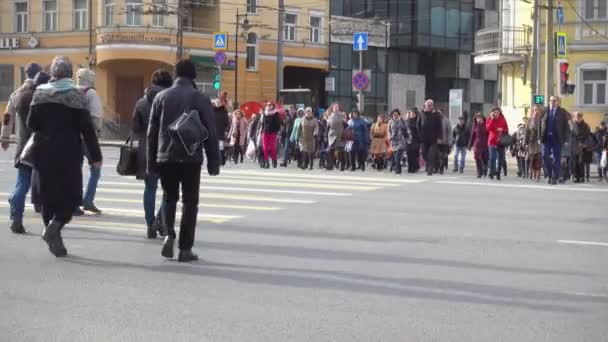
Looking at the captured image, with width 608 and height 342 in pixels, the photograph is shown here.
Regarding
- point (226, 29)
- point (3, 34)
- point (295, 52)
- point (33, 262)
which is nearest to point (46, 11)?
point (3, 34)

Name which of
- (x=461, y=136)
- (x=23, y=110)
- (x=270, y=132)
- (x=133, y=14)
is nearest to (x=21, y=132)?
(x=23, y=110)

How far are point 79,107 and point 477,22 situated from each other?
58.0m

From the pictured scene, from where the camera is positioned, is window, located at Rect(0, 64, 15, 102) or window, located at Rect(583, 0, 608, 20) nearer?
window, located at Rect(583, 0, 608, 20)

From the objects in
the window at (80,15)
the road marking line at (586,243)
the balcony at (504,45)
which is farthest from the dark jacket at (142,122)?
the window at (80,15)

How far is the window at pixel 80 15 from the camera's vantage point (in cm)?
5097

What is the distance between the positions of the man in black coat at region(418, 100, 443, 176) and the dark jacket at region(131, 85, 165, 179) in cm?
1390

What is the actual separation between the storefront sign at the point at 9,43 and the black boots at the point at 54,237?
150ft

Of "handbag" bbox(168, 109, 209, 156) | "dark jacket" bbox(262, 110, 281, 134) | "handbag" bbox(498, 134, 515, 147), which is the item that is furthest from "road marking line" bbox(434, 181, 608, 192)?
"handbag" bbox(168, 109, 209, 156)

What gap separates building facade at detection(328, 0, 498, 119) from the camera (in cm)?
5894

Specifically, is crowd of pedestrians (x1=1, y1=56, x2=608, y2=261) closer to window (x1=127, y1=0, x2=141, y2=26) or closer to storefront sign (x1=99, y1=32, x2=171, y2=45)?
storefront sign (x1=99, y1=32, x2=171, y2=45)

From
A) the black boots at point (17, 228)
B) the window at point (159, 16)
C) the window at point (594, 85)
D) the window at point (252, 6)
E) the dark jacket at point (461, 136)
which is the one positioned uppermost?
the window at point (252, 6)

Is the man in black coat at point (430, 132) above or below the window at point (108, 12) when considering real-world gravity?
below

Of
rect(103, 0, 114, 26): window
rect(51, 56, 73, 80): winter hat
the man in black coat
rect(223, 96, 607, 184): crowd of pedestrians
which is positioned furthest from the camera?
rect(103, 0, 114, 26): window

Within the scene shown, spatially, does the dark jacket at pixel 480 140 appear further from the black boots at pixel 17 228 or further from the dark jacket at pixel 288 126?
the black boots at pixel 17 228
